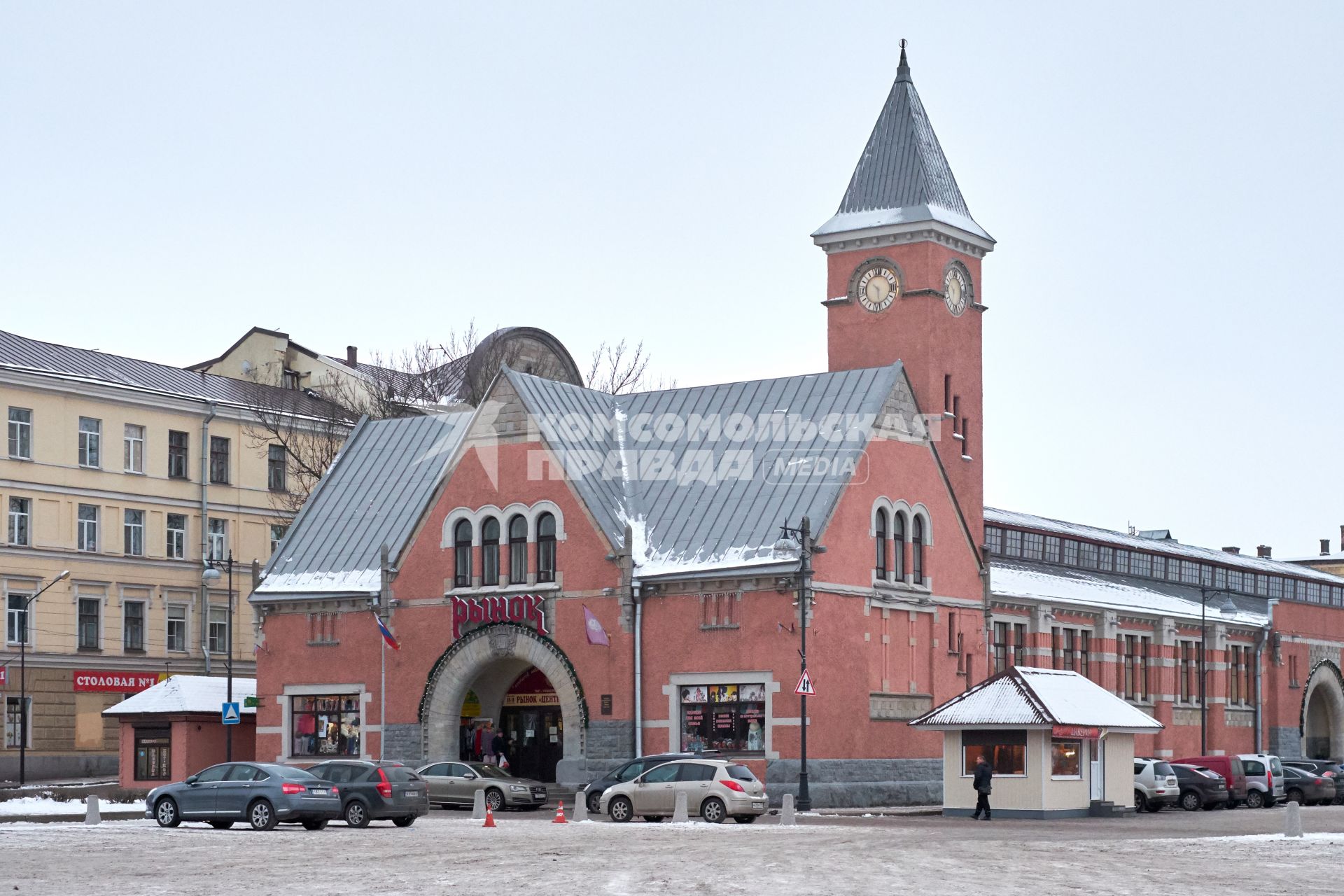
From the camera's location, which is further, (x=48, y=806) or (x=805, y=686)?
(x=48, y=806)

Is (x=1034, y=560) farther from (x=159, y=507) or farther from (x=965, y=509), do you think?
(x=159, y=507)

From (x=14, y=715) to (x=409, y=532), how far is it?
73.1 ft

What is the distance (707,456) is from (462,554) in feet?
24.5

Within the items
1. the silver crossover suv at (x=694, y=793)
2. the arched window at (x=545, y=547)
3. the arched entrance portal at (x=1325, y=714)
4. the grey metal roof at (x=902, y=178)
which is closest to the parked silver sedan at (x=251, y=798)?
the silver crossover suv at (x=694, y=793)

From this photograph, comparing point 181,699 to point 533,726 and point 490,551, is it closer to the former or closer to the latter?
point 533,726

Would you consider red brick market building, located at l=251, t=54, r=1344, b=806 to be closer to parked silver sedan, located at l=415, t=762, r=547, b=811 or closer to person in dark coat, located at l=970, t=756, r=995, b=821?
parked silver sedan, located at l=415, t=762, r=547, b=811

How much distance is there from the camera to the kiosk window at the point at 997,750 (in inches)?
1788

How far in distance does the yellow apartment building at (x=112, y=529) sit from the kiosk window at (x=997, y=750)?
3599 cm

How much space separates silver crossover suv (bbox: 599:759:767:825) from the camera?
134 feet

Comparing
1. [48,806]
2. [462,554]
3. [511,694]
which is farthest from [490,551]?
[48,806]

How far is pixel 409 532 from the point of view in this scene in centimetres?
5612

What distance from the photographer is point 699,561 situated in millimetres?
51812

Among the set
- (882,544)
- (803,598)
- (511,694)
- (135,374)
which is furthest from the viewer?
(135,374)

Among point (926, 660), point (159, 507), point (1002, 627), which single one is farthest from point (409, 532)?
point (159, 507)
